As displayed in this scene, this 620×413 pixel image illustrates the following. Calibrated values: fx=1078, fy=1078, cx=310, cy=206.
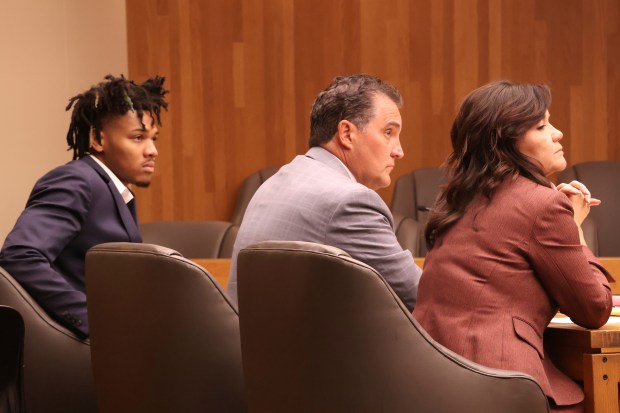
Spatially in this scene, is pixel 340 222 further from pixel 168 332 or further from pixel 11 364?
pixel 11 364

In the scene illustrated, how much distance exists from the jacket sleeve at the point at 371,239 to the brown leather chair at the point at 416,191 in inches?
141

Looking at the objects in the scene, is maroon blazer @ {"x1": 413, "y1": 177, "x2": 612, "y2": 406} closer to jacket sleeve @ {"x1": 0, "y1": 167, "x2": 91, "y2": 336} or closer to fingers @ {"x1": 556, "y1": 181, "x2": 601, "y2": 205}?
fingers @ {"x1": 556, "y1": 181, "x2": 601, "y2": 205}

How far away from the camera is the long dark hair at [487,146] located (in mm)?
2463

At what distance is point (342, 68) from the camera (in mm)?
7059

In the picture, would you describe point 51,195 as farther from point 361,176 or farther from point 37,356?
point 361,176

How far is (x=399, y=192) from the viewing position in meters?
6.40

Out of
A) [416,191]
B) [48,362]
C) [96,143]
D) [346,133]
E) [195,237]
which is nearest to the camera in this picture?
[48,362]

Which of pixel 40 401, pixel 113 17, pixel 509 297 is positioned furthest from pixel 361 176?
pixel 113 17

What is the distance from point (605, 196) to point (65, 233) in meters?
3.69

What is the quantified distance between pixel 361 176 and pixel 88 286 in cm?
90

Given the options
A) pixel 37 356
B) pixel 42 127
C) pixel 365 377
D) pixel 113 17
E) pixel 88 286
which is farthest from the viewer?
pixel 113 17

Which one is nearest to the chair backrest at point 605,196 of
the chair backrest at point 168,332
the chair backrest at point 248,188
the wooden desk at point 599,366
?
the chair backrest at point 248,188

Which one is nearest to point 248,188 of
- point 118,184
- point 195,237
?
point 195,237

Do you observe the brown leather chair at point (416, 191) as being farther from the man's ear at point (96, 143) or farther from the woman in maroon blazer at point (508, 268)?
the woman in maroon blazer at point (508, 268)
